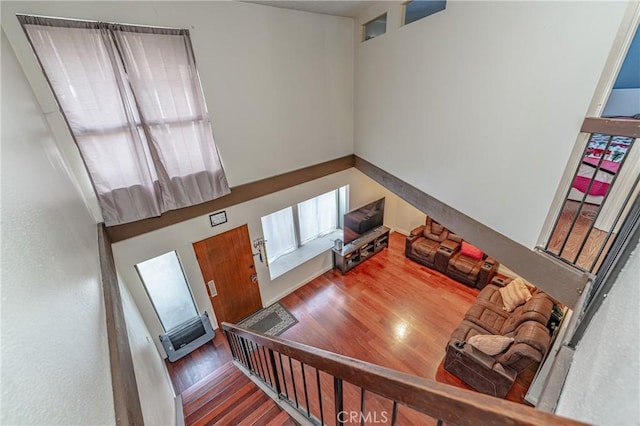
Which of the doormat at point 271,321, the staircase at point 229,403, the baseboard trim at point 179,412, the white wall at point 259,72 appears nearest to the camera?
the staircase at point 229,403

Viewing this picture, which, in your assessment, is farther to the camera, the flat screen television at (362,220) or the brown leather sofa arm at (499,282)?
the flat screen television at (362,220)

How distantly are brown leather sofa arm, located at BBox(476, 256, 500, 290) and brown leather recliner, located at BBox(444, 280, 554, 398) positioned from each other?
0.92m

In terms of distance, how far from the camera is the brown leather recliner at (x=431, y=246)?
568 cm

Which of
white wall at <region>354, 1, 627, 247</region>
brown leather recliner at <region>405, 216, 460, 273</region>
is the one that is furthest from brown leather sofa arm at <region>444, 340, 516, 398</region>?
brown leather recliner at <region>405, 216, 460, 273</region>

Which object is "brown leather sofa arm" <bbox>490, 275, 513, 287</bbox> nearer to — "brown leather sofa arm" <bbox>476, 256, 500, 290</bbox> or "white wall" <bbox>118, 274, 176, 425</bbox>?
"brown leather sofa arm" <bbox>476, 256, 500, 290</bbox>

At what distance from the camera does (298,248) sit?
5.74m

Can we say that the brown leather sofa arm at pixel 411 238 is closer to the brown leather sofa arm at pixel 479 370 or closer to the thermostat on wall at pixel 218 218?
the brown leather sofa arm at pixel 479 370

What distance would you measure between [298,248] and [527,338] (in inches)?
161

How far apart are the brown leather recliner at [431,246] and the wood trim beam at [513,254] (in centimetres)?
264

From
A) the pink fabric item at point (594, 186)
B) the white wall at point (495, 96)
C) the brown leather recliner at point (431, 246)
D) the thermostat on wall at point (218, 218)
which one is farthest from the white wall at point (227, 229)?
the pink fabric item at point (594, 186)

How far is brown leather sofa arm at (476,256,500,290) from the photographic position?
201 inches

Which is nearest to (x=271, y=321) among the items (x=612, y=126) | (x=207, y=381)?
(x=207, y=381)

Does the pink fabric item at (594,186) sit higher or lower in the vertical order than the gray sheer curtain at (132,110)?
lower

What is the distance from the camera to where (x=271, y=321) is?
15.9 ft
